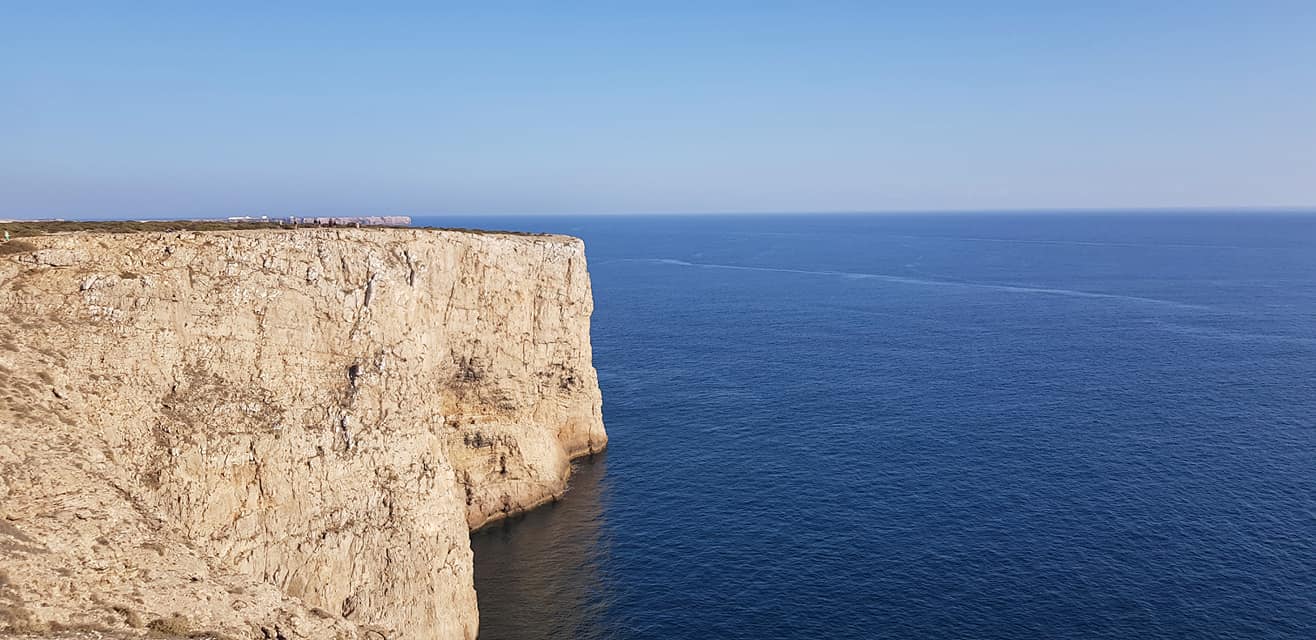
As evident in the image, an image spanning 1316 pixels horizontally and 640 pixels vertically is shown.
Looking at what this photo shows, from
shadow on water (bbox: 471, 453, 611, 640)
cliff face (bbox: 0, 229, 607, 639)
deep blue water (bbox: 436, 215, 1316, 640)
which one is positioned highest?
cliff face (bbox: 0, 229, 607, 639)

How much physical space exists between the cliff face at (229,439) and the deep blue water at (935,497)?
11.1 metres

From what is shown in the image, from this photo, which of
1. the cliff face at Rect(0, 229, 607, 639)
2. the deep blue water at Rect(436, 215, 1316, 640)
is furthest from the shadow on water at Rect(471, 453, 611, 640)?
the cliff face at Rect(0, 229, 607, 639)

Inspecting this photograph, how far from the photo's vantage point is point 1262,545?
55.8 meters

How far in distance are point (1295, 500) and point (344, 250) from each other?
2960 inches

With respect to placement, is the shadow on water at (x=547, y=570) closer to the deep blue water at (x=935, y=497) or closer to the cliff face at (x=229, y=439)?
the deep blue water at (x=935, y=497)

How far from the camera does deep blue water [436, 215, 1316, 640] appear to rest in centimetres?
4950

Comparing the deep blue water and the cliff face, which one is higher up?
the cliff face

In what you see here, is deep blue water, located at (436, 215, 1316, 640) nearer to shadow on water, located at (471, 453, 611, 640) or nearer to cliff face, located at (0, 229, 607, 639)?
shadow on water, located at (471, 453, 611, 640)

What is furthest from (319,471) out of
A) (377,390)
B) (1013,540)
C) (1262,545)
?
(1262,545)

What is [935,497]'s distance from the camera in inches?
2564

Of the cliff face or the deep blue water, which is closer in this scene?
the cliff face

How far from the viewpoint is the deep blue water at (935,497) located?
49.5 m

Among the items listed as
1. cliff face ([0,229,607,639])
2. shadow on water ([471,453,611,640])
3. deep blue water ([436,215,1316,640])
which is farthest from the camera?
deep blue water ([436,215,1316,640])

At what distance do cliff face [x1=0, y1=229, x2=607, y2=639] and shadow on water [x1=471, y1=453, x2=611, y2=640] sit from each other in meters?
4.12
